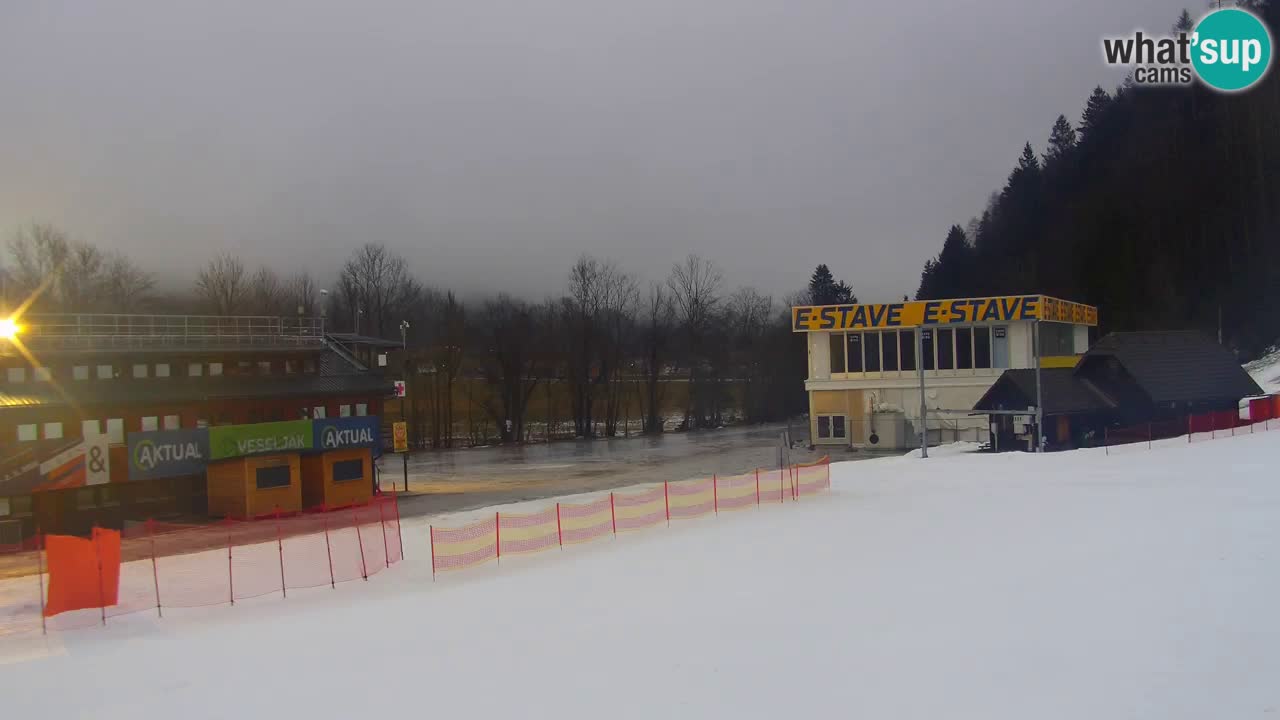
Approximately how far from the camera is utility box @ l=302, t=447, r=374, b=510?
36.8 m

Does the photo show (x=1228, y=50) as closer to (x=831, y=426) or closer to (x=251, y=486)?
(x=831, y=426)

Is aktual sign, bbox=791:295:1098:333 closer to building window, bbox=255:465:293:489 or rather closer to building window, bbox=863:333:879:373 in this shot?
building window, bbox=863:333:879:373

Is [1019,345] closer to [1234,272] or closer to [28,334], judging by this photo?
[1234,272]

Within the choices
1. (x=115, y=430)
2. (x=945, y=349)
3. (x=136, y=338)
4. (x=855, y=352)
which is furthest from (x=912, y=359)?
(x=115, y=430)

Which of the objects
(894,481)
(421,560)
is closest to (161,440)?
(421,560)

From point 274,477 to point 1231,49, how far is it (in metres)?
79.7

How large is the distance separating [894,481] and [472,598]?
2010cm

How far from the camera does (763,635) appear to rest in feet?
44.8

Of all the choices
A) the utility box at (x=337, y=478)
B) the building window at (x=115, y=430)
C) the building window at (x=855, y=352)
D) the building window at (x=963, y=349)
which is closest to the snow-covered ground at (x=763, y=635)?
the utility box at (x=337, y=478)

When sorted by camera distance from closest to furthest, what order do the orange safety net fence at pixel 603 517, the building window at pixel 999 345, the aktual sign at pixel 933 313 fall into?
the orange safety net fence at pixel 603 517 → the aktual sign at pixel 933 313 → the building window at pixel 999 345

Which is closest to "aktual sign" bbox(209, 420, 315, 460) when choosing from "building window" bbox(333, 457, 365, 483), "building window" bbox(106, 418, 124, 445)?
"building window" bbox(333, 457, 365, 483)

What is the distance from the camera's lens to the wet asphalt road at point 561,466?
129 feet

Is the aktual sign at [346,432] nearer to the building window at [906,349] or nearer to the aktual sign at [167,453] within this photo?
the aktual sign at [167,453]

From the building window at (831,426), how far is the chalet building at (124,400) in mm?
29047
